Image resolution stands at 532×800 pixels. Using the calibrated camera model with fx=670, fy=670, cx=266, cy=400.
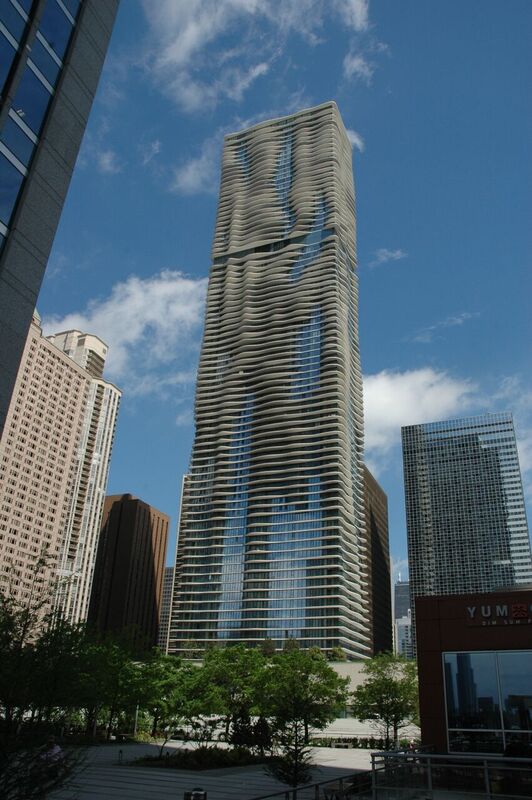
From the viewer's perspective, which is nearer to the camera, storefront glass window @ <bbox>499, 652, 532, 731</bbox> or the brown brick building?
storefront glass window @ <bbox>499, 652, 532, 731</bbox>

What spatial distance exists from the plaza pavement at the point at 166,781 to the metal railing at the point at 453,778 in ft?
44.0

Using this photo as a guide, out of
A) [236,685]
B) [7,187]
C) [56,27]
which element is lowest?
[236,685]

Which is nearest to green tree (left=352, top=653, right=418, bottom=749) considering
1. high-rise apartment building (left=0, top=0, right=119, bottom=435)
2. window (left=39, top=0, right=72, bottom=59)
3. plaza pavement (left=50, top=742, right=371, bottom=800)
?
plaza pavement (left=50, top=742, right=371, bottom=800)

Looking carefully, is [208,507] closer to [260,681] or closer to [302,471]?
[302,471]

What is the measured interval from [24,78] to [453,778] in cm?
2248

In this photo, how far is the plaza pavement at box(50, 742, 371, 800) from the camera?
30.8m

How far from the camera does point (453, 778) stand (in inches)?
637

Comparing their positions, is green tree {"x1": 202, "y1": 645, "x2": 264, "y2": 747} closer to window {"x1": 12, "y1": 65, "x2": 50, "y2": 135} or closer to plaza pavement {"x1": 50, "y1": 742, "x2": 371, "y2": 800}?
plaza pavement {"x1": 50, "y1": 742, "x2": 371, "y2": 800}

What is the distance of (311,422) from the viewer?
18612 centimetres

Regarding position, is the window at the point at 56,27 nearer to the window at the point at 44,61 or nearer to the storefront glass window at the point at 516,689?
the window at the point at 44,61

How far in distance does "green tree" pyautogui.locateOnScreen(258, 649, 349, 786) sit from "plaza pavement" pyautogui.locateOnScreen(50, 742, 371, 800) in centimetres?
193

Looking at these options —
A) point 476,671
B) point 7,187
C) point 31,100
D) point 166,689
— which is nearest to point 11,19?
point 31,100

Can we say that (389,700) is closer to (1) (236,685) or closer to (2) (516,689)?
(1) (236,685)

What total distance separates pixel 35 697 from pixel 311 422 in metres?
171
